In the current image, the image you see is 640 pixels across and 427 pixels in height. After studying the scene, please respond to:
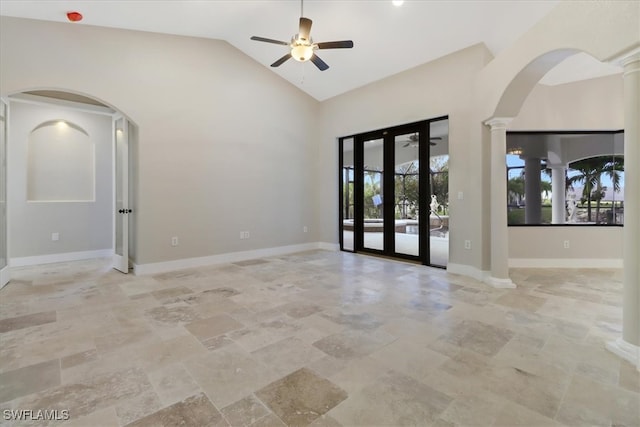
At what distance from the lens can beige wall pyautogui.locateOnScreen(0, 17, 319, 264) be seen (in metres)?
3.97

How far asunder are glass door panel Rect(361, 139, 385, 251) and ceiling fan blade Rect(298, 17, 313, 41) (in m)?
2.87

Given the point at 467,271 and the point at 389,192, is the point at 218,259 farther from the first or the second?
the point at 467,271

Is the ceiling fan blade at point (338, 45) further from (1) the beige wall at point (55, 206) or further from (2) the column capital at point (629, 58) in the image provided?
(1) the beige wall at point (55, 206)

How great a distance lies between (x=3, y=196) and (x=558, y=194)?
853 cm

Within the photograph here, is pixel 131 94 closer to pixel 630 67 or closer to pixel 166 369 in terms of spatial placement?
pixel 166 369

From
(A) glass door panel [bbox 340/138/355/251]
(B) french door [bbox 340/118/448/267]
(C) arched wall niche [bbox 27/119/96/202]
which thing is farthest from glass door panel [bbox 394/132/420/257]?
(C) arched wall niche [bbox 27/119/96/202]

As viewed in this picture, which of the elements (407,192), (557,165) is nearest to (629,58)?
(407,192)

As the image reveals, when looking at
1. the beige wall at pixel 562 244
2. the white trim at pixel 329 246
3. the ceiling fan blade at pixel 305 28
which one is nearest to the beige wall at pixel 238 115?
the white trim at pixel 329 246

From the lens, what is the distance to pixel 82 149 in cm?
596

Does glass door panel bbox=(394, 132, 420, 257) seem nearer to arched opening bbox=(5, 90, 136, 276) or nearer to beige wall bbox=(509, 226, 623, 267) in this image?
beige wall bbox=(509, 226, 623, 267)

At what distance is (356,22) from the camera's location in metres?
4.38

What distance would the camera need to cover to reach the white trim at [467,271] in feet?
13.9

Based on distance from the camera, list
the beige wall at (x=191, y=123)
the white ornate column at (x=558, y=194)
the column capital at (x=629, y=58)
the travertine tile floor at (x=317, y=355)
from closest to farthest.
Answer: the travertine tile floor at (x=317, y=355)
the column capital at (x=629, y=58)
the beige wall at (x=191, y=123)
the white ornate column at (x=558, y=194)

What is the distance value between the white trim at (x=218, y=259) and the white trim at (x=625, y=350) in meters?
4.98
